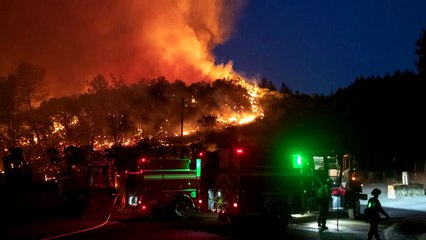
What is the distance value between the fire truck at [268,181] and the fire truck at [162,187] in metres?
2.84

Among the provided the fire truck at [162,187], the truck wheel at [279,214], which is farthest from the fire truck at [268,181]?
the fire truck at [162,187]

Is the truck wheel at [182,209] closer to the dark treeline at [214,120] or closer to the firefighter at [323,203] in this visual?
the firefighter at [323,203]

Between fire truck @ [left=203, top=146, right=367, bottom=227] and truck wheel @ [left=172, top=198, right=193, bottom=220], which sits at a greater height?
fire truck @ [left=203, top=146, right=367, bottom=227]

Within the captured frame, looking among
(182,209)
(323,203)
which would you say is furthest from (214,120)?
(323,203)

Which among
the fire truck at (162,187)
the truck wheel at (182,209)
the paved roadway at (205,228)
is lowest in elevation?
the paved roadway at (205,228)

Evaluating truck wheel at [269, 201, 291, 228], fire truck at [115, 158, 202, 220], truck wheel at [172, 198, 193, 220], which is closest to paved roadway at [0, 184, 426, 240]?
truck wheel at [269, 201, 291, 228]

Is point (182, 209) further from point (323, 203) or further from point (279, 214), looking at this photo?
point (323, 203)

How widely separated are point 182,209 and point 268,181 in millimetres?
5154

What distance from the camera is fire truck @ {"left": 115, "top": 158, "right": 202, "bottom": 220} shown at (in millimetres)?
19000

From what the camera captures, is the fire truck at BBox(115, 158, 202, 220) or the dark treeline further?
the dark treeline

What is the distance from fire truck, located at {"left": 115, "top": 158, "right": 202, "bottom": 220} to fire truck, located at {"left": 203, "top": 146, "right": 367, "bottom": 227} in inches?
112

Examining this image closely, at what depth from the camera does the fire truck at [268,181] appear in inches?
611

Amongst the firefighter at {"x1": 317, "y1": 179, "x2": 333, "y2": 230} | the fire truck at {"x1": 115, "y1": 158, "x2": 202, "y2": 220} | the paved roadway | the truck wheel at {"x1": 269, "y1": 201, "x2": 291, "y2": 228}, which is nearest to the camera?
the paved roadway

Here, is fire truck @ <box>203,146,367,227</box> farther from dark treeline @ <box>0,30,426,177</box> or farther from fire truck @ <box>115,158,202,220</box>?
dark treeline @ <box>0,30,426,177</box>
